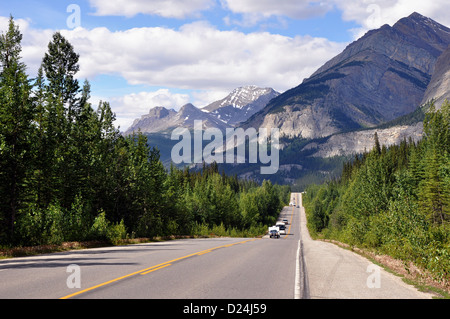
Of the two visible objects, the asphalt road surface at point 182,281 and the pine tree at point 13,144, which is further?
the pine tree at point 13,144

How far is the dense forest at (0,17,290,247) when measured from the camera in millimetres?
20422

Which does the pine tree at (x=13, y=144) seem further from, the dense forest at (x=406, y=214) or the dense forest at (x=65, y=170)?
the dense forest at (x=406, y=214)

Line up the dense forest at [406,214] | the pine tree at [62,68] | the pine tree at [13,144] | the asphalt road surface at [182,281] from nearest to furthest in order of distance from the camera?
1. the asphalt road surface at [182,281]
2. the dense forest at [406,214]
3. the pine tree at [13,144]
4. the pine tree at [62,68]

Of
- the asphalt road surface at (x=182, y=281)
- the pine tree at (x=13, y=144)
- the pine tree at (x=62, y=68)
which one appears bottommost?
the asphalt road surface at (x=182, y=281)

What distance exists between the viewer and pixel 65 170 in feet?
102

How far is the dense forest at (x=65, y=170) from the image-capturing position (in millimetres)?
20422

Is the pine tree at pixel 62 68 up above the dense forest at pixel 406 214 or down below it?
above

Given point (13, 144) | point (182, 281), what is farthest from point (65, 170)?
point (182, 281)

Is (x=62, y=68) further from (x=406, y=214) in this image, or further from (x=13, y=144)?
(x=406, y=214)

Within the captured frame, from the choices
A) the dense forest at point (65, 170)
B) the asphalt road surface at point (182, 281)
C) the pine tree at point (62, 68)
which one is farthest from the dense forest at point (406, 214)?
the pine tree at point (62, 68)

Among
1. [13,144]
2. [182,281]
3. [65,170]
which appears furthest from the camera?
[65,170]
